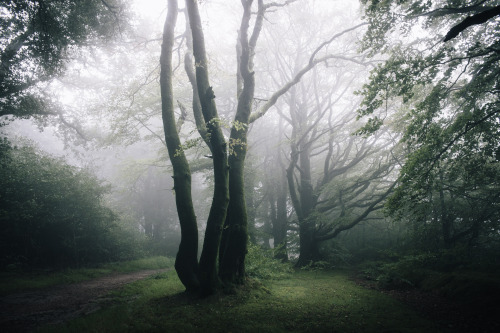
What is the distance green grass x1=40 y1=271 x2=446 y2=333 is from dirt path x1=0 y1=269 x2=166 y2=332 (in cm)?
57

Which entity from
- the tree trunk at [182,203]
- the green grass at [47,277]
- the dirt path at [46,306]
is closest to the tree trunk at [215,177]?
the tree trunk at [182,203]

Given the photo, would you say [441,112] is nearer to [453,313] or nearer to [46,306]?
[453,313]

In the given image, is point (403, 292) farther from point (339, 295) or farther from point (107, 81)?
point (107, 81)

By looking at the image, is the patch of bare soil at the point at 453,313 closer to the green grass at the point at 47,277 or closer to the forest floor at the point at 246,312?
the forest floor at the point at 246,312

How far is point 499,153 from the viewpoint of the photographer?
5211mm

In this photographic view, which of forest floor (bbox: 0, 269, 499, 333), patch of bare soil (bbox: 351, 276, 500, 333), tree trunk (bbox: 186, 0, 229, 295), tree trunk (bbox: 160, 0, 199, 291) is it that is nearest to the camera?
patch of bare soil (bbox: 351, 276, 500, 333)

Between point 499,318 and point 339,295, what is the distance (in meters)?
3.11

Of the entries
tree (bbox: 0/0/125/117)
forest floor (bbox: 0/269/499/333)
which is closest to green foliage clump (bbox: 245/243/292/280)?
forest floor (bbox: 0/269/499/333)

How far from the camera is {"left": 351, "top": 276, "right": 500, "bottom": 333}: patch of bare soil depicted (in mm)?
4062

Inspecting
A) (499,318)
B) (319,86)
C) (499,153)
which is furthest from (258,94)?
(499,318)

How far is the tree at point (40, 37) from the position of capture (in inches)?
304

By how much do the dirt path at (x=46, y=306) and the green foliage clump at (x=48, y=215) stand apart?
13.1 ft

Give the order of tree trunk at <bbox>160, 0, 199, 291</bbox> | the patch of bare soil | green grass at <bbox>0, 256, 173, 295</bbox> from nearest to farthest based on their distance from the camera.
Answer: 1. the patch of bare soil
2. tree trunk at <bbox>160, 0, 199, 291</bbox>
3. green grass at <bbox>0, 256, 173, 295</bbox>

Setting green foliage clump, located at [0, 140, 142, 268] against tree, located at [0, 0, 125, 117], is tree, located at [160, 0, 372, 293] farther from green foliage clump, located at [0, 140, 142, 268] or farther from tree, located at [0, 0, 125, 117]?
green foliage clump, located at [0, 140, 142, 268]
